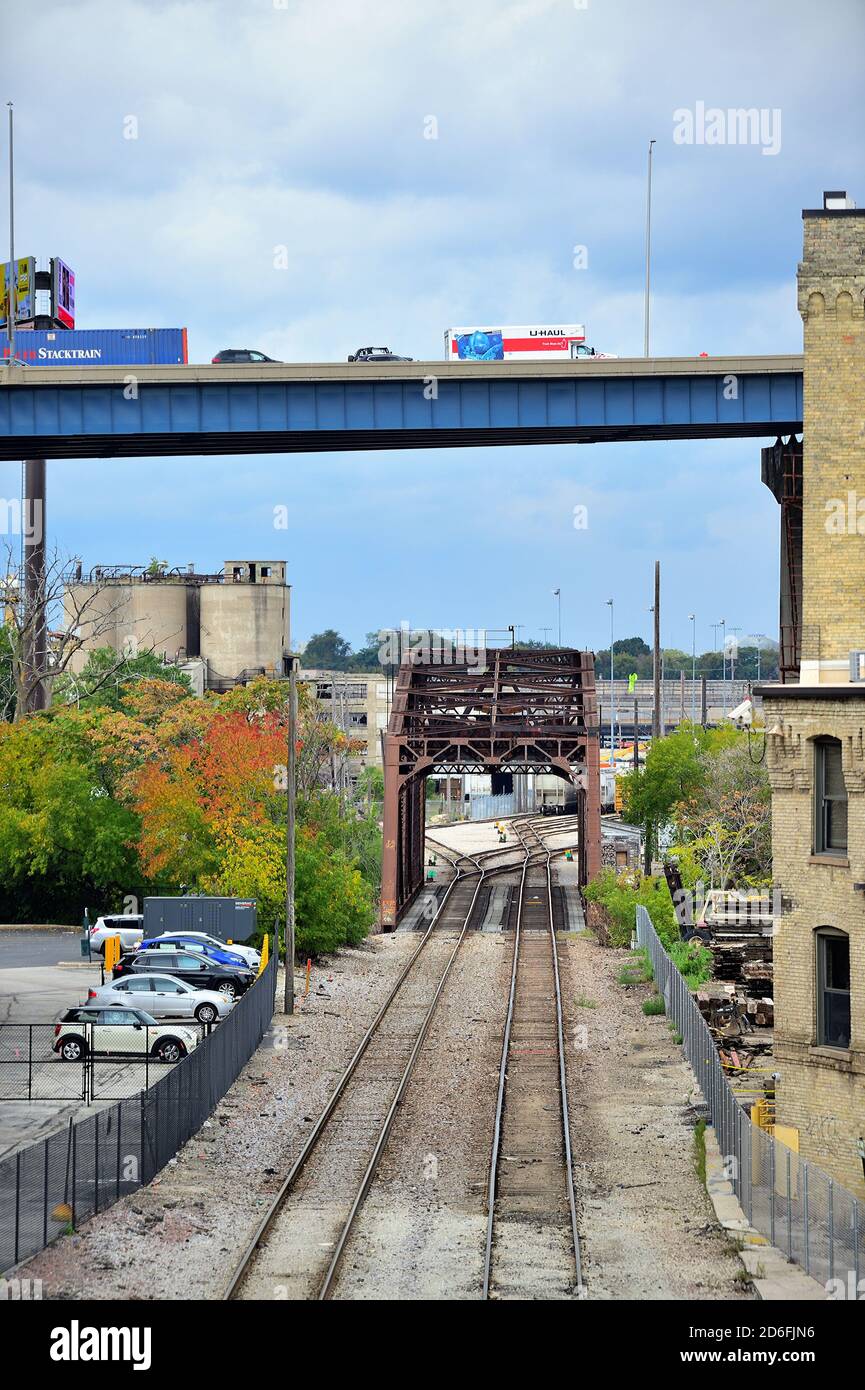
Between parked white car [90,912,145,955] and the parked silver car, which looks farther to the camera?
parked white car [90,912,145,955]

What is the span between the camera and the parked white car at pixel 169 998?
37688 millimetres

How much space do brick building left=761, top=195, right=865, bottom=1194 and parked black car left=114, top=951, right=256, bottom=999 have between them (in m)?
19.7

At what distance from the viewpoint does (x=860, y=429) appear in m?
23.6

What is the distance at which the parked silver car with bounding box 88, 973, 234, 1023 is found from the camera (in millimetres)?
37688

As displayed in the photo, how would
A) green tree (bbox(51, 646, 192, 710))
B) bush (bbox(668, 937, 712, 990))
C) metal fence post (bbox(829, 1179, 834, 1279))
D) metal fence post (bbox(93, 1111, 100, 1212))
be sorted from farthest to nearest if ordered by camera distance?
1. green tree (bbox(51, 646, 192, 710))
2. bush (bbox(668, 937, 712, 990))
3. metal fence post (bbox(93, 1111, 100, 1212))
4. metal fence post (bbox(829, 1179, 834, 1279))

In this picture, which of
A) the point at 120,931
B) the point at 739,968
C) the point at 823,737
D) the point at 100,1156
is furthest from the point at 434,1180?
the point at 120,931

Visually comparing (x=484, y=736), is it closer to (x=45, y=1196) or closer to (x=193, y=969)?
(x=193, y=969)

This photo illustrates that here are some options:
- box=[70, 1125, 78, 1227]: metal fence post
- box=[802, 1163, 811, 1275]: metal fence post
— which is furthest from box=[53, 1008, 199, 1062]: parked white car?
box=[802, 1163, 811, 1275]: metal fence post

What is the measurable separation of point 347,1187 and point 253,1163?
2166 mm

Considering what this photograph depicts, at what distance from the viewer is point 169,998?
3788 centimetres

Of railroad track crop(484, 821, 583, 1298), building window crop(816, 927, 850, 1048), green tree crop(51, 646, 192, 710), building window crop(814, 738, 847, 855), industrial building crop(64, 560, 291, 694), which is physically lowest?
railroad track crop(484, 821, 583, 1298)

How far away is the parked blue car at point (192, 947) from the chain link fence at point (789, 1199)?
18.1 meters

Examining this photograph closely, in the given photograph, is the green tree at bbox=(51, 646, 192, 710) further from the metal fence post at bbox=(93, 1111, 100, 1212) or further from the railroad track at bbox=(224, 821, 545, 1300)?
the metal fence post at bbox=(93, 1111, 100, 1212)
